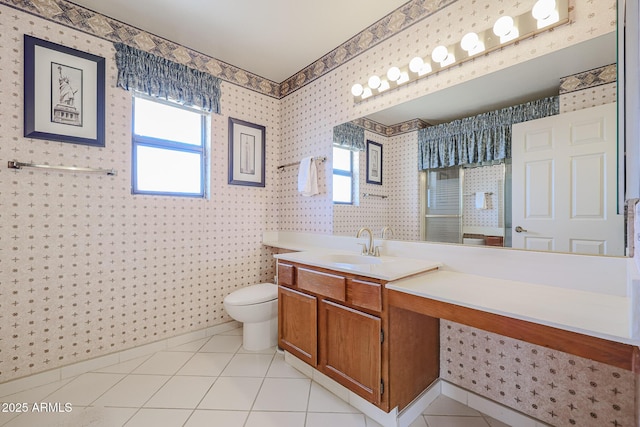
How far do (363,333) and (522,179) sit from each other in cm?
114

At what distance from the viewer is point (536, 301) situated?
107 cm

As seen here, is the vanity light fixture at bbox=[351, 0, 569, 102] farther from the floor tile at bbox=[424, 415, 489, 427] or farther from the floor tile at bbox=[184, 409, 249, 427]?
the floor tile at bbox=[184, 409, 249, 427]

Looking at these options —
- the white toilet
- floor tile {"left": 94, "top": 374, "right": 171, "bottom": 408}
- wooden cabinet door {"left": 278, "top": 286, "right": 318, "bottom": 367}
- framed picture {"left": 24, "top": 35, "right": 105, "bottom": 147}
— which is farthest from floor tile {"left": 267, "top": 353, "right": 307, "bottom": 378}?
framed picture {"left": 24, "top": 35, "right": 105, "bottom": 147}

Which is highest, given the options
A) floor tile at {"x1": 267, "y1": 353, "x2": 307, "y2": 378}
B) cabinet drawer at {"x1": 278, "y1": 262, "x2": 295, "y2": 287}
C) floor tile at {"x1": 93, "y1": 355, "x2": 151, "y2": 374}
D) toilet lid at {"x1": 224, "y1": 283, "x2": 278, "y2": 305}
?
cabinet drawer at {"x1": 278, "y1": 262, "x2": 295, "y2": 287}

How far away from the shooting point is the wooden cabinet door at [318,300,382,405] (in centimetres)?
139

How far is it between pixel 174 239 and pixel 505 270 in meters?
2.35

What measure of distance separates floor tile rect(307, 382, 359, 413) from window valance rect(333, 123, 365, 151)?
1.72 m

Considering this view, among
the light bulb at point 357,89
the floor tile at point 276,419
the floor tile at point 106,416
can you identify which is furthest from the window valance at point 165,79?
the floor tile at point 276,419

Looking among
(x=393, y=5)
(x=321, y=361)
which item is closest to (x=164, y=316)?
(x=321, y=361)

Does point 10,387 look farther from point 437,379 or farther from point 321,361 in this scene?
point 437,379

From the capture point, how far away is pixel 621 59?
898mm

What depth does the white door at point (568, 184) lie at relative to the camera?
113 centimetres

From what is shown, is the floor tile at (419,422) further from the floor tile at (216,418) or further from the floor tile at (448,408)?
the floor tile at (216,418)

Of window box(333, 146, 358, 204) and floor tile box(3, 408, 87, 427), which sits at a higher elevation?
window box(333, 146, 358, 204)
